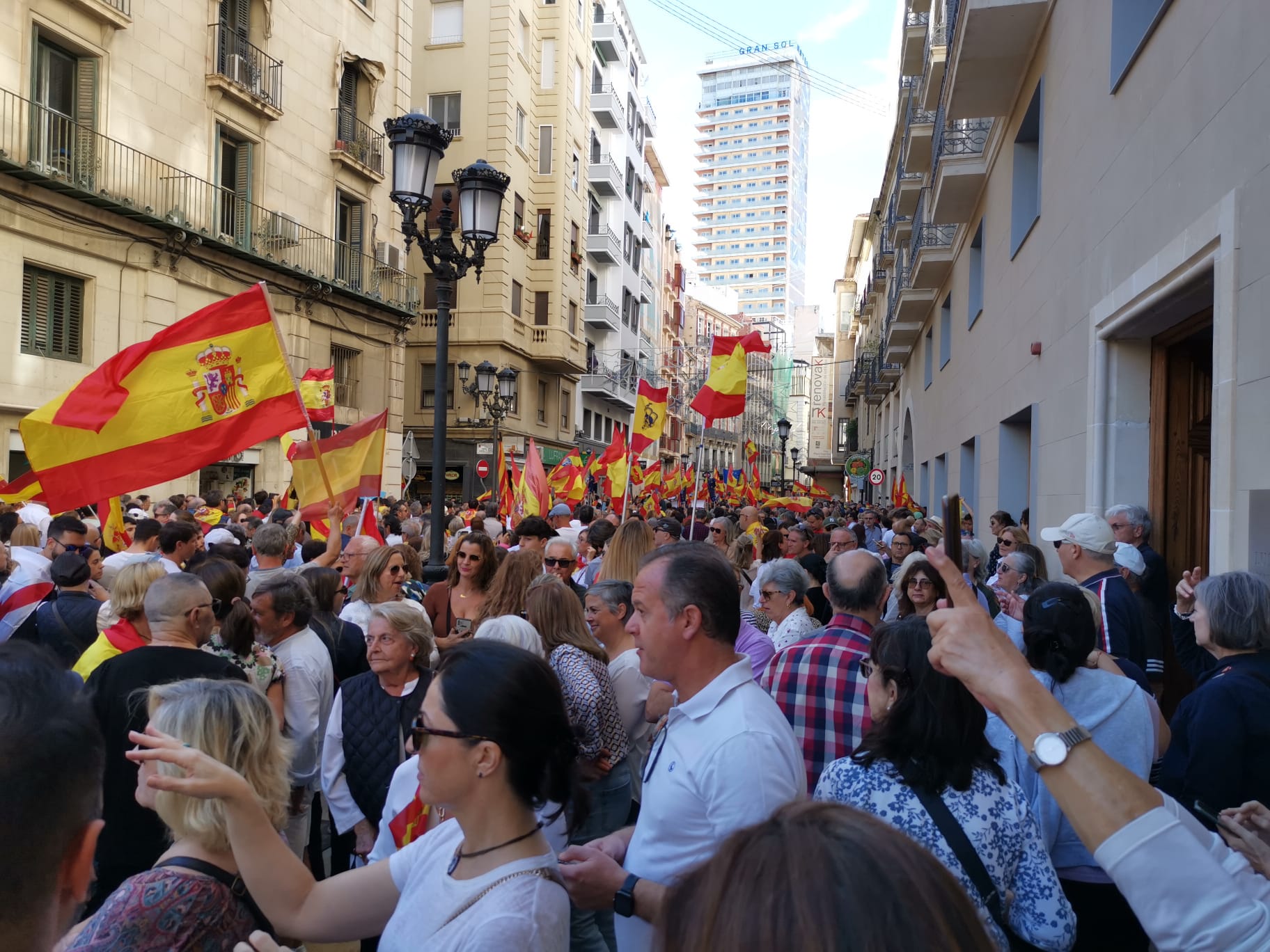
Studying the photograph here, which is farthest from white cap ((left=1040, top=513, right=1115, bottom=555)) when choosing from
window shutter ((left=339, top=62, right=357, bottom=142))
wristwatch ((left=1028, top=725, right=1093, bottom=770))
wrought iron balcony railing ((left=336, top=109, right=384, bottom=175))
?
window shutter ((left=339, top=62, right=357, bottom=142))

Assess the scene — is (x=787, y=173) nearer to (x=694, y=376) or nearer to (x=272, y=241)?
(x=694, y=376)

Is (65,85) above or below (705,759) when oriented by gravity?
above

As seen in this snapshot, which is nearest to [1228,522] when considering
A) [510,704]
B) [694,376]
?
[510,704]

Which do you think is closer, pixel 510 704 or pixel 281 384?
pixel 510 704

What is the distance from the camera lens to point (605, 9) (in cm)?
4488

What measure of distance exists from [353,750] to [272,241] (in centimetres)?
1912

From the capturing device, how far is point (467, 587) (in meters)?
6.26

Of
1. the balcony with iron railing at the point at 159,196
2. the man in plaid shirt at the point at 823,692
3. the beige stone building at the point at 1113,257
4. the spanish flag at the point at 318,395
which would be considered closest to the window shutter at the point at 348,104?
the balcony with iron railing at the point at 159,196

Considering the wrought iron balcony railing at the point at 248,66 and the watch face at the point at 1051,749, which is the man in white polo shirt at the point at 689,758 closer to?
the watch face at the point at 1051,749

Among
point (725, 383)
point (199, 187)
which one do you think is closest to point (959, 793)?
point (725, 383)

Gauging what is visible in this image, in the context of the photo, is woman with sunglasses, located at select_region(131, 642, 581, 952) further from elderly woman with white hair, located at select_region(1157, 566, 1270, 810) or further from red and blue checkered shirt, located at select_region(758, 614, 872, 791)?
elderly woman with white hair, located at select_region(1157, 566, 1270, 810)

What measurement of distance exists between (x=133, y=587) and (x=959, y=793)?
11.9 ft

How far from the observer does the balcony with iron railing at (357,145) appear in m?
23.2

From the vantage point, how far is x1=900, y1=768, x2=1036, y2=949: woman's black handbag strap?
221 cm
